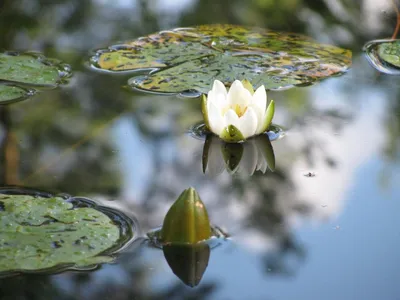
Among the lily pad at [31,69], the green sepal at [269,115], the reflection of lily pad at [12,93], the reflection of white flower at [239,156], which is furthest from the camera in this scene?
the lily pad at [31,69]

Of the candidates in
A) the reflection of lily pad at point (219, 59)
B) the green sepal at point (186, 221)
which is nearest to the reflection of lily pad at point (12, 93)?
the reflection of lily pad at point (219, 59)

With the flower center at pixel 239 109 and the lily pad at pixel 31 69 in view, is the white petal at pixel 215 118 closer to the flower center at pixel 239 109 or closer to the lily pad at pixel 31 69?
the flower center at pixel 239 109

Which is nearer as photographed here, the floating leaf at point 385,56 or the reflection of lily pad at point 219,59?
the reflection of lily pad at point 219,59

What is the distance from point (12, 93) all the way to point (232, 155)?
79cm

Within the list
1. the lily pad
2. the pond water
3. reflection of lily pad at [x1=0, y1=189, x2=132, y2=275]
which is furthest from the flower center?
the lily pad

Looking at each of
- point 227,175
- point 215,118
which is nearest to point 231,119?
point 215,118

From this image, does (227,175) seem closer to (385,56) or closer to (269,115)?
(269,115)

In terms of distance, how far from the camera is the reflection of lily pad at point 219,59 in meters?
2.40

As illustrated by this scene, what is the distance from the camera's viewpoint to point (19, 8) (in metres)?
3.07

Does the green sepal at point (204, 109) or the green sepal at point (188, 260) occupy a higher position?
the green sepal at point (204, 109)

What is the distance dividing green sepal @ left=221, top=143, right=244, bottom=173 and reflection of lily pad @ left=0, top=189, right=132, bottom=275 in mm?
401

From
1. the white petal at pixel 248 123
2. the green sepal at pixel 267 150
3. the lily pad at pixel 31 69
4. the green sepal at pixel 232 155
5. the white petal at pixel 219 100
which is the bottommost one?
the green sepal at pixel 232 155

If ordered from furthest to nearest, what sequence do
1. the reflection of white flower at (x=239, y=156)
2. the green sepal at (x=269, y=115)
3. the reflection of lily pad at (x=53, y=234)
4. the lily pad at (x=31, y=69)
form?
the lily pad at (x=31, y=69) < the green sepal at (x=269, y=115) < the reflection of white flower at (x=239, y=156) < the reflection of lily pad at (x=53, y=234)

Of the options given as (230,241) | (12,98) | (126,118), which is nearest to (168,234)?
(230,241)
